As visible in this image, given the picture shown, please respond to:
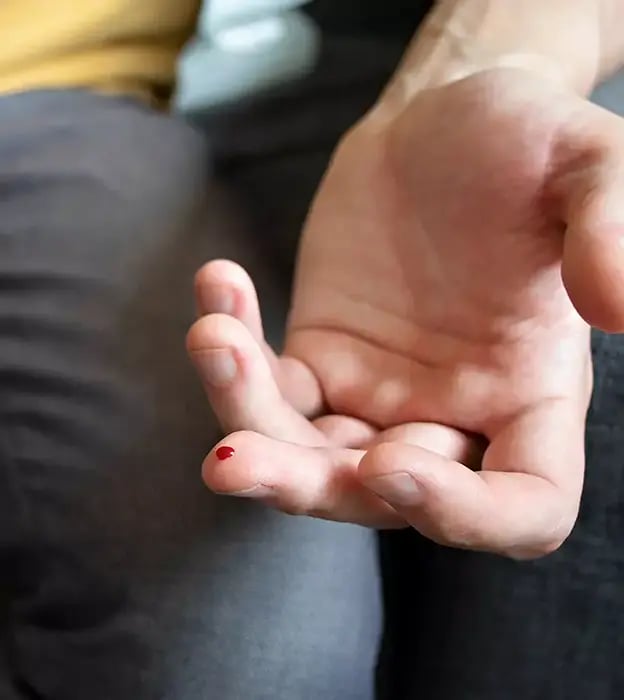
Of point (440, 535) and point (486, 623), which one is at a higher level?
point (440, 535)

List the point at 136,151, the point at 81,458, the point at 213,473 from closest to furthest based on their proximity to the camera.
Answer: the point at 213,473 → the point at 81,458 → the point at 136,151

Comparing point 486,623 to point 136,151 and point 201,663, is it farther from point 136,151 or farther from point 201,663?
point 136,151

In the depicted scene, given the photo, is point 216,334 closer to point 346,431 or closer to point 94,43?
point 346,431

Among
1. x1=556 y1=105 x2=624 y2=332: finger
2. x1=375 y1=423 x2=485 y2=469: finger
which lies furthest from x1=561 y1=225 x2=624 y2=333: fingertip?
x1=375 y1=423 x2=485 y2=469: finger

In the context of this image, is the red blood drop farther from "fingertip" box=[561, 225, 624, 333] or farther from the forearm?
the forearm

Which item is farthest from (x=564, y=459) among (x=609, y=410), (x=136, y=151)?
(x=136, y=151)

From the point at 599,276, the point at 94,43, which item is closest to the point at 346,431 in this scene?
the point at 599,276

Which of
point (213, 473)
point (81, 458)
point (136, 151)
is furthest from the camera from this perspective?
point (136, 151)
